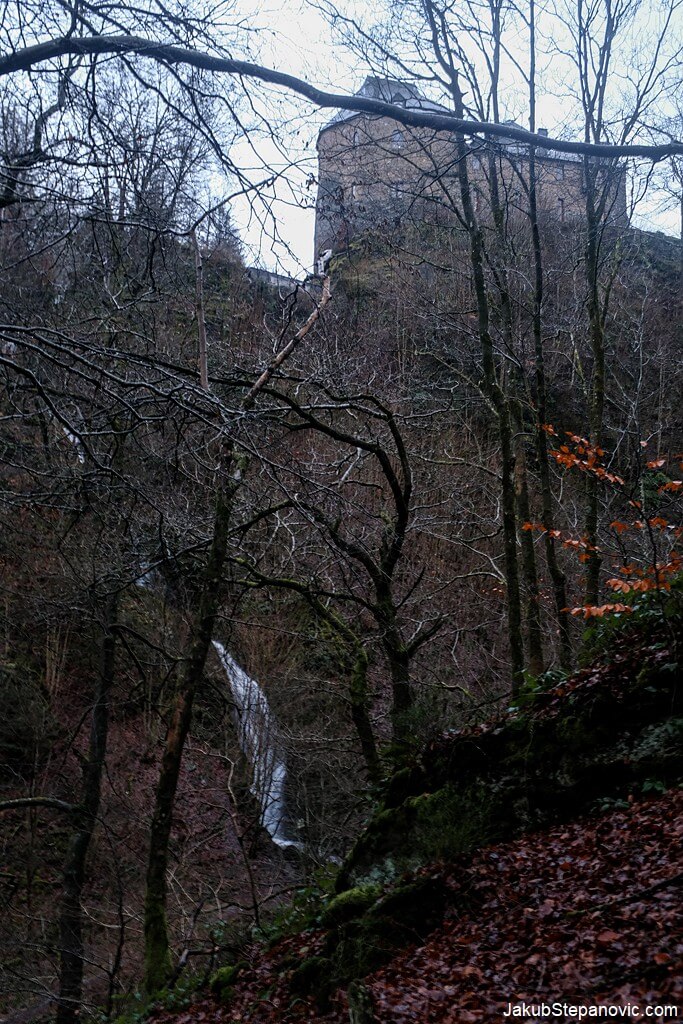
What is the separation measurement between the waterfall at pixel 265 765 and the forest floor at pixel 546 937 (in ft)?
22.2

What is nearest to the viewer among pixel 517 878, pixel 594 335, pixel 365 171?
pixel 517 878

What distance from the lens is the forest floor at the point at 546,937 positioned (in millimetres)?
3580

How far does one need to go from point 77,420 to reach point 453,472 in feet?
39.1

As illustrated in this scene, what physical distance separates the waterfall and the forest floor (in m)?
6.77

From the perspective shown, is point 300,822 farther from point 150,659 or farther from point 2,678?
point 2,678

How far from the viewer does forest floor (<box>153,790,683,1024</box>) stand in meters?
3.58

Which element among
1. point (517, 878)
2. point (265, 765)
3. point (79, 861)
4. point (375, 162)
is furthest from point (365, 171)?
point (265, 765)

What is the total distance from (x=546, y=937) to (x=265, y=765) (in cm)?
928

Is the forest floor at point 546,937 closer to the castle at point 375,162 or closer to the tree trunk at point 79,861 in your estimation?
the tree trunk at point 79,861

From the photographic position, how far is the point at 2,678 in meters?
14.1

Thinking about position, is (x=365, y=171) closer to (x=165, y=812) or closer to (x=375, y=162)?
(x=375, y=162)

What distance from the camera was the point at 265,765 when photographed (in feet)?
42.8

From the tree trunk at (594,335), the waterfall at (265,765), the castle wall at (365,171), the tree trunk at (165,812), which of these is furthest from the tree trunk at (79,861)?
the tree trunk at (594,335)

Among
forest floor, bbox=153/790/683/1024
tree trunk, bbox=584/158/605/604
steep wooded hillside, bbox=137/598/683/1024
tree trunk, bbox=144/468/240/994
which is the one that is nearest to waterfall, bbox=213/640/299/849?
tree trunk, bbox=144/468/240/994
